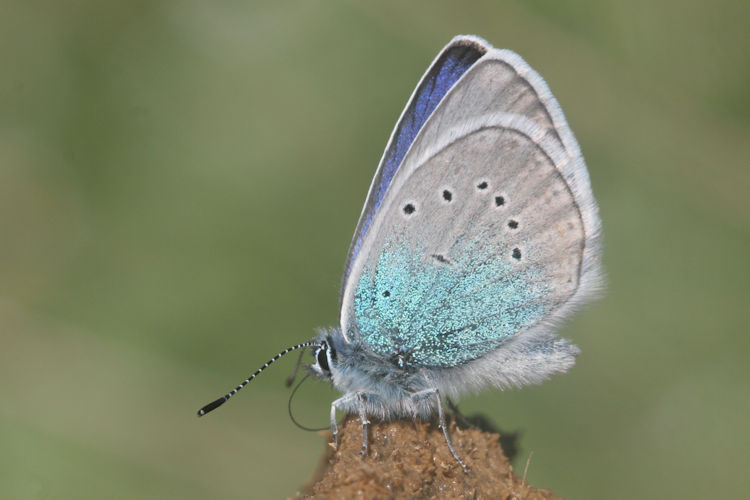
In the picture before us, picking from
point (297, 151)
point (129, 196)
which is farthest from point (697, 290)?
point (129, 196)

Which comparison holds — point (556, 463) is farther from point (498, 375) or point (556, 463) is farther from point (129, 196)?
point (129, 196)

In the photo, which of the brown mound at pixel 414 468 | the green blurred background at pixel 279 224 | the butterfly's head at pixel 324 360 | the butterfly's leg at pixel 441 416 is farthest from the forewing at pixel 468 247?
the green blurred background at pixel 279 224

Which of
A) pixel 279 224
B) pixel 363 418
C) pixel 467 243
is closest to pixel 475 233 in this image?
pixel 467 243

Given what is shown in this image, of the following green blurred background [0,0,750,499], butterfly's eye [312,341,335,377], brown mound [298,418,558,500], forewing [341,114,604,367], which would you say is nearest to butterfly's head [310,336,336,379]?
butterfly's eye [312,341,335,377]

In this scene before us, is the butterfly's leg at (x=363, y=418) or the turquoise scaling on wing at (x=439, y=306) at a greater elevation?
the turquoise scaling on wing at (x=439, y=306)

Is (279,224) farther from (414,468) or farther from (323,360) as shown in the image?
(414,468)

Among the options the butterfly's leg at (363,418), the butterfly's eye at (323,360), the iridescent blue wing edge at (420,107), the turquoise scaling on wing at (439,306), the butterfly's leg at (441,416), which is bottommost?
the butterfly's eye at (323,360)

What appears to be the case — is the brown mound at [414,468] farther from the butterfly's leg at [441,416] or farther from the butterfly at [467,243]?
the butterfly at [467,243]
